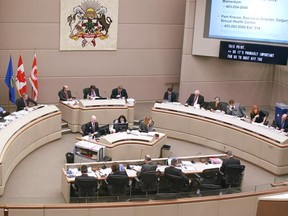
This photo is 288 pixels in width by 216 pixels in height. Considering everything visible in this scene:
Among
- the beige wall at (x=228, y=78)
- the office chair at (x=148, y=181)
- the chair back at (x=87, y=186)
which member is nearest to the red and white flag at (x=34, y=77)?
the beige wall at (x=228, y=78)

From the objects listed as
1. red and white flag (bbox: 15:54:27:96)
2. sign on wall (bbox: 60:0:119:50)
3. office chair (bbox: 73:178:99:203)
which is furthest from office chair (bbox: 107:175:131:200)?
sign on wall (bbox: 60:0:119:50)

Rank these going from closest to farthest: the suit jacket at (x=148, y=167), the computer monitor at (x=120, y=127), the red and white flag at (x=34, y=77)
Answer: the suit jacket at (x=148, y=167) → the computer monitor at (x=120, y=127) → the red and white flag at (x=34, y=77)

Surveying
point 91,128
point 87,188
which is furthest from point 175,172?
point 91,128

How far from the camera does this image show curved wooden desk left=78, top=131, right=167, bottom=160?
40.6ft

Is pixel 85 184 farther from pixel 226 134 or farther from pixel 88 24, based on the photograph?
pixel 88 24

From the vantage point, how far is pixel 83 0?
1659cm

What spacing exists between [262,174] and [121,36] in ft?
24.9

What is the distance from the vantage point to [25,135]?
12633mm

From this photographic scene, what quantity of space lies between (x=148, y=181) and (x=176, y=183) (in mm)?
615

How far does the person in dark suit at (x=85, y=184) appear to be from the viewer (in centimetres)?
986

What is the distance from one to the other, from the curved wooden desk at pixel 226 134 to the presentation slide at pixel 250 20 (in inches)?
137

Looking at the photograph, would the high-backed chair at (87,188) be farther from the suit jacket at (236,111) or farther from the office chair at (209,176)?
the suit jacket at (236,111)

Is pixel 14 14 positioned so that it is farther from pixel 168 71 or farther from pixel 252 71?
pixel 252 71

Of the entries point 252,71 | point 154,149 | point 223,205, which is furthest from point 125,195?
point 252,71
